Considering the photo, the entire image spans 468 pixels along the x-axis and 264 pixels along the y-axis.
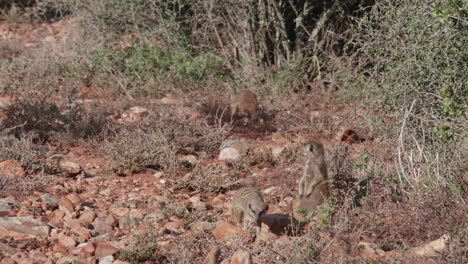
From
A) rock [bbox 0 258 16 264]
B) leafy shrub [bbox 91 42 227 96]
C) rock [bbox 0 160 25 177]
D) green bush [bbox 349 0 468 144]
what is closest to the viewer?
rock [bbox 0 258 16 264]

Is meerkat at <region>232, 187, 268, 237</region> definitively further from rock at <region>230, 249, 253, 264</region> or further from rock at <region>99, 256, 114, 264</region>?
rock at <region>99, 256, 114, 264</region>

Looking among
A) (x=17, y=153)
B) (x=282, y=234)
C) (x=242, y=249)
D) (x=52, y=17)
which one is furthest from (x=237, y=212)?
(x=52, y=17)

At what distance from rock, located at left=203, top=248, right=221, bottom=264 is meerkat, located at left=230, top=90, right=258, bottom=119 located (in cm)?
365

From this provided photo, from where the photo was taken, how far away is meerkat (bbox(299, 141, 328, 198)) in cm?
525

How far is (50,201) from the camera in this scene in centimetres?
549

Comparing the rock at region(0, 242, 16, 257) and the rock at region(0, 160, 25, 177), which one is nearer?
the rock at region(0, 242, 16, 257)

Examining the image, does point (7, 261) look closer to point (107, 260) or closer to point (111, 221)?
point (107, 260)

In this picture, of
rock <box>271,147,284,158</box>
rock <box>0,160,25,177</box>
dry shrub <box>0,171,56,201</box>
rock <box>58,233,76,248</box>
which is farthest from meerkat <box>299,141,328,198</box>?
rock <box>0,160,25,177</box>

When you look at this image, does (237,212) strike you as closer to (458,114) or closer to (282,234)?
(282,234)

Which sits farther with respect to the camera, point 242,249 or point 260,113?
point 260,113

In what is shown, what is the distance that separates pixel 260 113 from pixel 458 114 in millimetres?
3725

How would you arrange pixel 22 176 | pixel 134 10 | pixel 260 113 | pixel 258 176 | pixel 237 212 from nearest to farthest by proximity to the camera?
pixel 237 212
pixel 22 176
pixel 258 176
pixel 260 113
pixel 134 10

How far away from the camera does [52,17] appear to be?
15086mm

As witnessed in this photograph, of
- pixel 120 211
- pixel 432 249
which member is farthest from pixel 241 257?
pixel 120 211
